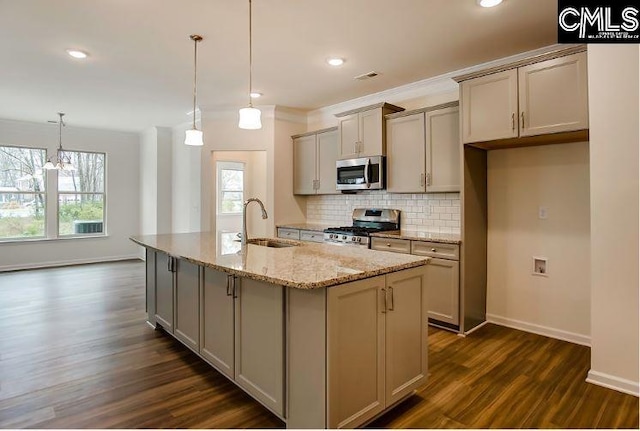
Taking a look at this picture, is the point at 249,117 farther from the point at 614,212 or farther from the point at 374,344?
the point at 614,212

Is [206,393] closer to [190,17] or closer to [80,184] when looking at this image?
[190,17]

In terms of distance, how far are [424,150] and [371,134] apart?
2.42 feet

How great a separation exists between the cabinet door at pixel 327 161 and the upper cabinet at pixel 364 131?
0.84 ft

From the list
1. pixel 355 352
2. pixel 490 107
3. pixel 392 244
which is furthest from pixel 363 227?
pixel 355 352

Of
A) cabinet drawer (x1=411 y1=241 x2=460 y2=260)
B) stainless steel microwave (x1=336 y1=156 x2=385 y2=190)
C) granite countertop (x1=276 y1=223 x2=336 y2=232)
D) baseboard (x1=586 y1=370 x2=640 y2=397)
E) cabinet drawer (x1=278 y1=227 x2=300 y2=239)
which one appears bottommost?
baseboard (x1=586 y1=370 x2=640 y2=397)

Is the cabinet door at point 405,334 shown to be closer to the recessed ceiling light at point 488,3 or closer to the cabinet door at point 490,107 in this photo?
the cabinet door at point 490,107

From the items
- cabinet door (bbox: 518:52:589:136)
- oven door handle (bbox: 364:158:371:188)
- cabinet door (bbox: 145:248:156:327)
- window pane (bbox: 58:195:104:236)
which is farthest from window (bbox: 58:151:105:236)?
cabinet door (bbox: 518:52:589:136)

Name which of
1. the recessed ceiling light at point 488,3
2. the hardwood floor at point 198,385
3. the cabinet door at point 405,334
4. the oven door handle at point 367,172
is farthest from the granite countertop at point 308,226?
the recessed ceiling light at point 488,3

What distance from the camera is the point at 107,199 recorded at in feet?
24.3

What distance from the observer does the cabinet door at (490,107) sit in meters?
3.10

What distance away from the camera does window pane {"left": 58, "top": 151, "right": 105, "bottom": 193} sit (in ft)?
22.9

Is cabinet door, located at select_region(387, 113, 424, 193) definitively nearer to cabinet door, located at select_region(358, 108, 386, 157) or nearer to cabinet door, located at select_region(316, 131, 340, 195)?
cabinet door, located at select_region(358, 108, 386, 157)

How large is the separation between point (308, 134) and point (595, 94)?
359 cm

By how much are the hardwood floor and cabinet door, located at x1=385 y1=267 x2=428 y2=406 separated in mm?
158
